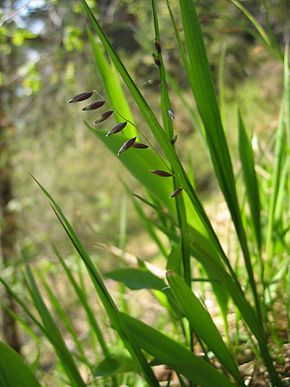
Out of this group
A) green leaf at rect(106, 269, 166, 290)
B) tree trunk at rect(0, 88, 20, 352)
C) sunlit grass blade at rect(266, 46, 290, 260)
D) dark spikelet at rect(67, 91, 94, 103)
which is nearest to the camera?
dark spikelet at rect(67, 91, 94, 103)

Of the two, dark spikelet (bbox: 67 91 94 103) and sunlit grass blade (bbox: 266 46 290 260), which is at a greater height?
dark spikelet (bbox: 67 91 94 103)

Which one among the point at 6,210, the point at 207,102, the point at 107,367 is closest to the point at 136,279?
the point at 107,367

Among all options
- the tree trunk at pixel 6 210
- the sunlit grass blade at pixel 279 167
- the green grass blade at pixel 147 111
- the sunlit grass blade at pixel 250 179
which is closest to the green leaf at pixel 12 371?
the green grass blade at pixel 147 111

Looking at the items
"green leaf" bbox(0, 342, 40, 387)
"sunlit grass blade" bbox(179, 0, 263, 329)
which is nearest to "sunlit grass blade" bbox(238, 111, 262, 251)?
"sunlit grass blade" bbox(179, 0, 263, 329)

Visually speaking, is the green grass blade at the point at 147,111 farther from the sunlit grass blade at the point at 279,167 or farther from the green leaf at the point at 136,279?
the sunlit grass blade at the point at 279,167

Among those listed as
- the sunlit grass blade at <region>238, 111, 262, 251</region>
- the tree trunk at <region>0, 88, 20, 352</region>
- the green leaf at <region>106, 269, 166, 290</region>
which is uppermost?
the sunlit grass blade at <region>238, 111, 262, 251</region>

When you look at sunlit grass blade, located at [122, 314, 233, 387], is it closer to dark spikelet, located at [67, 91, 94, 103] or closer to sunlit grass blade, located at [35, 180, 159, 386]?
sunlit grass blade, located at [35, 180, 159, 386]

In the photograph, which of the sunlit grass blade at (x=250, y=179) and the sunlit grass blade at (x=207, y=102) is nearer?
the sunlit grass blade at (x=207, y=102)

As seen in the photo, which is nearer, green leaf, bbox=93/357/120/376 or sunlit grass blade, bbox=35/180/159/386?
sunlit grass blade, bbox=35/180/159/386

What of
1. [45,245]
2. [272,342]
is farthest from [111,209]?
[272,342]
